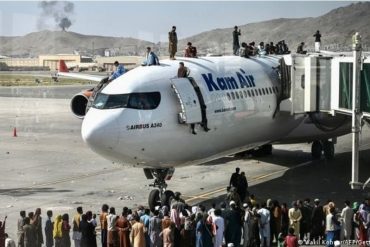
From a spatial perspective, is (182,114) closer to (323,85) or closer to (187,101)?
(187,101)

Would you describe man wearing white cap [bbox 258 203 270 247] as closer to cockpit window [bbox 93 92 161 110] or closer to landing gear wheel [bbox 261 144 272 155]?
cockpit window [bbox 93 92 161 110]

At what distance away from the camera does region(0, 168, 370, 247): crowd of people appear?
13.1m

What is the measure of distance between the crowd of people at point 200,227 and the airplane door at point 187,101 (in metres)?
2.49

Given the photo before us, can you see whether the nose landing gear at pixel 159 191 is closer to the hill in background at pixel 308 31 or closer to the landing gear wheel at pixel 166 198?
the landing gear wheel at pixel 166 198

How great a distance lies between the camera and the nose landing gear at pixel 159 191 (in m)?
16.1

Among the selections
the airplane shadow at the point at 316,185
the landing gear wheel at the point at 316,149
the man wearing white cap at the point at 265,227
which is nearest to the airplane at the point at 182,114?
the airplane shadow at the point at 316,185

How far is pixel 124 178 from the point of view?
22.9 metres

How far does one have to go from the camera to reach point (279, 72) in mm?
21047

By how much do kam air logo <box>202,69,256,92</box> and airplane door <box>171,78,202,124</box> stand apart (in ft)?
3.19

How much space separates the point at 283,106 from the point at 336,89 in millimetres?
2554

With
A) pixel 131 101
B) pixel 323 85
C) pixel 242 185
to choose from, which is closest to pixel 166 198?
pixel 131 101

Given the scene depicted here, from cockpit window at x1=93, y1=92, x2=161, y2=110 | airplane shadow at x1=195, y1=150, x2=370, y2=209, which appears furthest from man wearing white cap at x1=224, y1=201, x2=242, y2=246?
airplane shadow at x1=195, y1=150, x2=370, y2=209

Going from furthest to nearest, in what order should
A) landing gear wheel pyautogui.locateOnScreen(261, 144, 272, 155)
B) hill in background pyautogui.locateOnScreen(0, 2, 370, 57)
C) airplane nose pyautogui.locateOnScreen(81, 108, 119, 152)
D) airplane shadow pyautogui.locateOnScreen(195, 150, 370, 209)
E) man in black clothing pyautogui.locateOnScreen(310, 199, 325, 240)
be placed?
hill in background pyautogui.locateOnScreen(0, 2, 370, 57) < landing gear wheel pyautogui.locateOnScreen(261, 144, 272, 155) < airplane shadow pyautogui.locateOnScreen(195, 150, 370, 209) < airplane nose pyautogui.locateOnScreen(81, 108, 119, 152) < man in black clothing pyautogui.locateOnScreen(310, 199, 325, 240)

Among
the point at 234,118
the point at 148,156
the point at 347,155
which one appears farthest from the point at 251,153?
the point at 148,156
